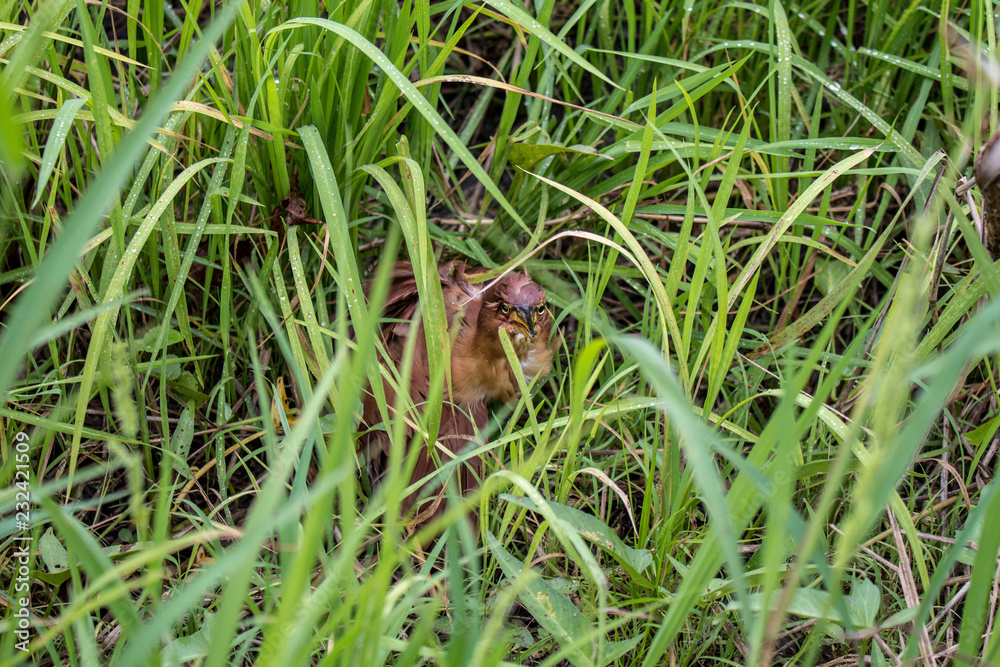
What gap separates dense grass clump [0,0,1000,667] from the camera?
52.6 inches

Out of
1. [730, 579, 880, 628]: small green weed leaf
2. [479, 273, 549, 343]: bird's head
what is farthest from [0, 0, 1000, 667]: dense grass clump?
[479, 273, 549, 343]: bird's head

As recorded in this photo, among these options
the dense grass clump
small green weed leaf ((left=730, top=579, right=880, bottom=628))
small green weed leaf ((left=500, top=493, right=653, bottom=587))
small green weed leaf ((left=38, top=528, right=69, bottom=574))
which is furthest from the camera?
small green weed leaf ((left=38, top=528, right=69, bottom=574))


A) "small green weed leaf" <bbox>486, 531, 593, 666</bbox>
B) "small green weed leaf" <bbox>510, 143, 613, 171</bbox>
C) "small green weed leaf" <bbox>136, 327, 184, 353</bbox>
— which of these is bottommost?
"small green weed leaf" <bbox>486, 531, 593, 666</bbox>

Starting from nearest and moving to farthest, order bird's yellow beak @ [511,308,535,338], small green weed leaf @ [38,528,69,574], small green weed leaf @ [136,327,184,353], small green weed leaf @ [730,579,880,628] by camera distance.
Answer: small green weed leaf @ [730,579,880,628] → small green weed leaf @ [38,528,69,574] → small green weed leaf @ [136,327,184,353] → bird's yellow beak @ [511,308,535,338]

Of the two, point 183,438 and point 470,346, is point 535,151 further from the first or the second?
point 183,438

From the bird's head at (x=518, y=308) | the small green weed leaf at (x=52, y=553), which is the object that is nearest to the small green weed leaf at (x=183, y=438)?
the small green weed leaf at (x=52, y=553)

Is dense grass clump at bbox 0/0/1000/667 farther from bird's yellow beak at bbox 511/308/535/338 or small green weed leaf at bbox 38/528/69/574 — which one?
bird's yellow beak at bbox 511/308/535/338

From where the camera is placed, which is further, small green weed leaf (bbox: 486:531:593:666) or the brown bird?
the brown bird

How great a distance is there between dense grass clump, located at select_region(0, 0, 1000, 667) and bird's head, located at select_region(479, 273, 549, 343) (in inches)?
4.7

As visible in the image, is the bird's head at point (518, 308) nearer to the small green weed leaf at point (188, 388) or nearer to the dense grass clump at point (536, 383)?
the dense grass clump at point (536, 383)

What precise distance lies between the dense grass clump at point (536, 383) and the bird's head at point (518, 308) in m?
0.12

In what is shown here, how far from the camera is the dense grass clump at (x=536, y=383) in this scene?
1.34m

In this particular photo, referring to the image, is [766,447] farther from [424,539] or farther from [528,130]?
[528,130]

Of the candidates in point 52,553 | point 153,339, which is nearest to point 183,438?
point 153,339
